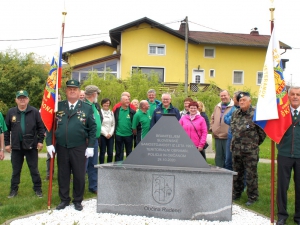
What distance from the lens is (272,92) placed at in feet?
16.6

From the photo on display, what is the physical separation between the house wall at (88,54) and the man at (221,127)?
2392 centimetres

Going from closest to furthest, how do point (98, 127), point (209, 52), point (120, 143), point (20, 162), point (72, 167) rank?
point (72, 167), point (20, 162), point (98, 127), point (120, 143), point (209, 52)

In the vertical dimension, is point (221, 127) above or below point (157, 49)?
below

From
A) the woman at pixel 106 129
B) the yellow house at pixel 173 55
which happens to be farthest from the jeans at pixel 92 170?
the yellow house at pixel 173 55

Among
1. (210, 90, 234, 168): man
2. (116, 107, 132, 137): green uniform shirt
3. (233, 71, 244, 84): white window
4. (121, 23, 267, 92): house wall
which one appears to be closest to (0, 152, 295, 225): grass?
(210, 90, 234, 168): man

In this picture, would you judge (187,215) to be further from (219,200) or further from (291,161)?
(291,161)

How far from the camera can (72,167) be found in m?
5.60

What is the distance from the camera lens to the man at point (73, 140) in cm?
547

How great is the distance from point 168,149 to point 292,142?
1.78 m

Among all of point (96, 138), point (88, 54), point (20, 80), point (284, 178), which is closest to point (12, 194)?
point (96, 138)

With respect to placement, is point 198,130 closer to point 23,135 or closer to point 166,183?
point 166,183

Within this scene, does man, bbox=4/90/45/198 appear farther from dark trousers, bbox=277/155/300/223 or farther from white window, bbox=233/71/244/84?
white window, bbox=233/71/244/84

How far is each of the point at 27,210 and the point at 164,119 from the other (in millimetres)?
2548

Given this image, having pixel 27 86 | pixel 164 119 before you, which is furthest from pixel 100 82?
pixel 164 119
